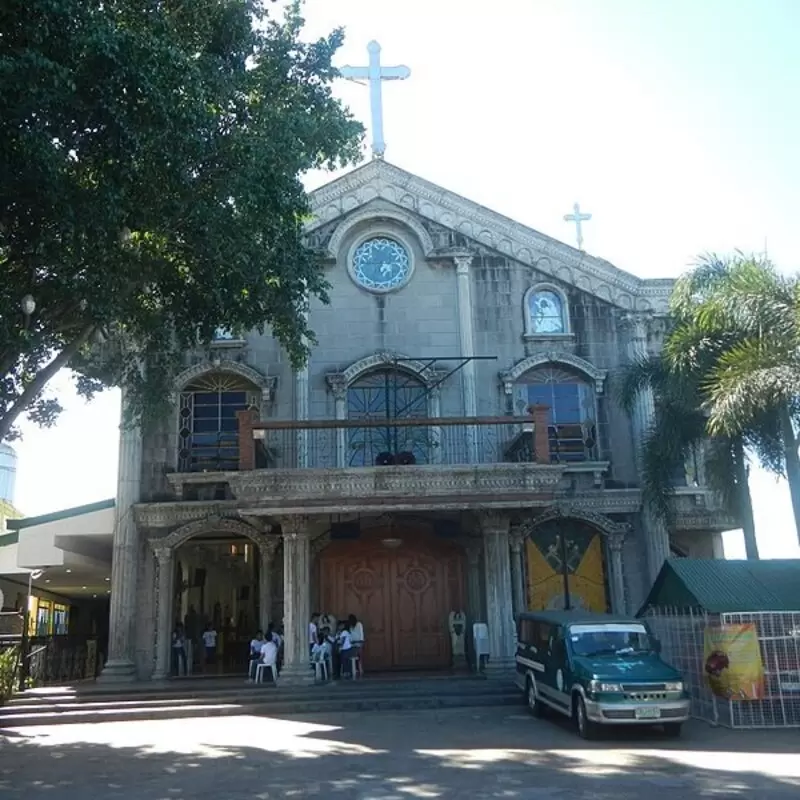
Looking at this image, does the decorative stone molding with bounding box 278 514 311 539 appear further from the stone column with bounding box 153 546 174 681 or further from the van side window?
the van side window

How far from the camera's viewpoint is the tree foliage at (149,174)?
35.5 feet

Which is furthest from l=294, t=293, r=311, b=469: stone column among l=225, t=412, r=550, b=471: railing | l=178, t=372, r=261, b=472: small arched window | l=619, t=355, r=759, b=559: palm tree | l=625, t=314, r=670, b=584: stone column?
l=625, t=314, r=670, b=584: stone column

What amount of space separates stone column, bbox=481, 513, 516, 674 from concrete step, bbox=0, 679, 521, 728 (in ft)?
2.47

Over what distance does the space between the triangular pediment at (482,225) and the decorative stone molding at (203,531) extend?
7.08 metres

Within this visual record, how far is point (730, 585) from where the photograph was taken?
14.4 metres

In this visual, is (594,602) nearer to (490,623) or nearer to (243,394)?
(490,623)

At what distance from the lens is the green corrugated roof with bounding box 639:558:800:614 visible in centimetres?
1380

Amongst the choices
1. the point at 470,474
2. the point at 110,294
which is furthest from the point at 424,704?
the point at 110,294

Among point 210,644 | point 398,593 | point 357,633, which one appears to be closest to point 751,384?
point 357,633

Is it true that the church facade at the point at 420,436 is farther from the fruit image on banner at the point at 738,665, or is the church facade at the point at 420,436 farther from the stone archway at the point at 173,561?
the fruit image on banner at the point at 738,665

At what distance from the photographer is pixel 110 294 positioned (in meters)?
13.1

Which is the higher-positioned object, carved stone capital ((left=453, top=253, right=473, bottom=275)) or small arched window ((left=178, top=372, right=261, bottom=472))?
carved stone capital ((left=453, top=253, right=473, bottom=275))

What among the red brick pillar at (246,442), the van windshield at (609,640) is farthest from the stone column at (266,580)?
the van windshield at (609,640)

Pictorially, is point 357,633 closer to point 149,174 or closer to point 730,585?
point 730,585
